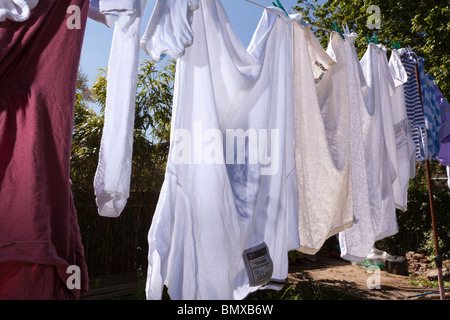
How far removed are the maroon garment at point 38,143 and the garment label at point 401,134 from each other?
1.95 metres

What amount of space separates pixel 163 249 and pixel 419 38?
7.64 m

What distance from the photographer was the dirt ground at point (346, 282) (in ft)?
17.0

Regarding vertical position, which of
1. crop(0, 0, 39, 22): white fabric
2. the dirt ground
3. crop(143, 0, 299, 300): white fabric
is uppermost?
crop(0, 0, 39, 22): white fabric

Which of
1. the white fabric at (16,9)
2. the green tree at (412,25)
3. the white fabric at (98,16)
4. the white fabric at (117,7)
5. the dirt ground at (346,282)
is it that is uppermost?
the green tree at (412,25)

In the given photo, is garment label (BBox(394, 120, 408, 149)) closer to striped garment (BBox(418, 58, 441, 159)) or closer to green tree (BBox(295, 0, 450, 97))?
striped garment (BBox(418, 58, 441, 159))

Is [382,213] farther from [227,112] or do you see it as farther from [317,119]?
[227,112]

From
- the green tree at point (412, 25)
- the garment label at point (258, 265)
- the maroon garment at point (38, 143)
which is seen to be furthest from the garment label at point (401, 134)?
the green tree at point (412, 25)

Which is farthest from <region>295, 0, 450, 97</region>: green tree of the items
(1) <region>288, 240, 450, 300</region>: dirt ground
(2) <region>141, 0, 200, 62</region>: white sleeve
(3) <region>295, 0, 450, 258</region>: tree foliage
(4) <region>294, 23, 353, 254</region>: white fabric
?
(2) <region>141, 0, 200, 62</region>: white sleeve

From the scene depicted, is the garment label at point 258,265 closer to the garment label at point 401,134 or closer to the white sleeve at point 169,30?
the white sleeve at point 169,30

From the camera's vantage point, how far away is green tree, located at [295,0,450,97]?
642cm

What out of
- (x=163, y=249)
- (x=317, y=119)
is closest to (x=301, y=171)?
(x=317, y=119)

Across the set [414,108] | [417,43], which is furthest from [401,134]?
[417,43]

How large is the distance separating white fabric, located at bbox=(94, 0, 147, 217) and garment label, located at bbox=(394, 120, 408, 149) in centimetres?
178

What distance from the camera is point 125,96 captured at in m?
1.19
